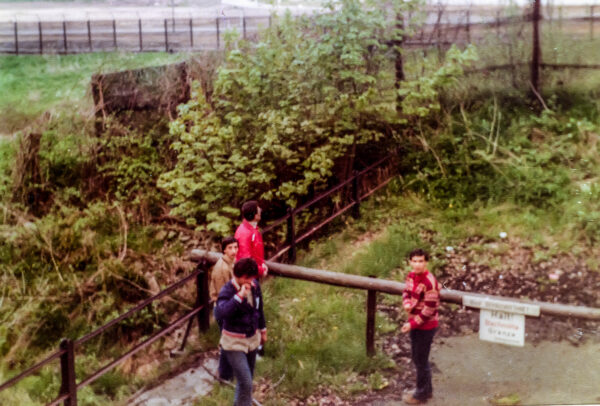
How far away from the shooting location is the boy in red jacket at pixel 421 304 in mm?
4324

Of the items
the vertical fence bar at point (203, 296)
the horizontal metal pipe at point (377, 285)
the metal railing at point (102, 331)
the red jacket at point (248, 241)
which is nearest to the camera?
the metal railing at point (102, 331)

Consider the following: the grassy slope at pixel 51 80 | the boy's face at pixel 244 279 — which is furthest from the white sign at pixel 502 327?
the grassy slope at pixel 51 80

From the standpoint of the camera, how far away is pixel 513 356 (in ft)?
17.1

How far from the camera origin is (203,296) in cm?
552

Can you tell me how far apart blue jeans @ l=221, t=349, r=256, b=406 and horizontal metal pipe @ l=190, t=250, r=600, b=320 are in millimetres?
953

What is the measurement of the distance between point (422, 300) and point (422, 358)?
1.63ft

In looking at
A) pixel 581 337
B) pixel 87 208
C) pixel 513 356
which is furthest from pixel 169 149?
pixel 581 337

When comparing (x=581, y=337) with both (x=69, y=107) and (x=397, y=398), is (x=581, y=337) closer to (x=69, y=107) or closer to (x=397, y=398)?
(x=397, y=398)

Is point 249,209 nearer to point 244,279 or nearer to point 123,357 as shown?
point 244,279

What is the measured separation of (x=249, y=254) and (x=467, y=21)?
3.17 meters

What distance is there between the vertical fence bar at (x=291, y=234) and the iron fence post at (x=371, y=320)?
1233 millimetres

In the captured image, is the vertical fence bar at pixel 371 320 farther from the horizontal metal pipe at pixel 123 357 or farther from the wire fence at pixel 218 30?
the wire fence at pixel 218 30

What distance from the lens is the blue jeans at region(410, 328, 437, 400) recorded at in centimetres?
452

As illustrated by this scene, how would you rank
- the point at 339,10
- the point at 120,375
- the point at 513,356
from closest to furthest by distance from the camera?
the point at 513,356 → the point at 120,375 → the point at 339,10
